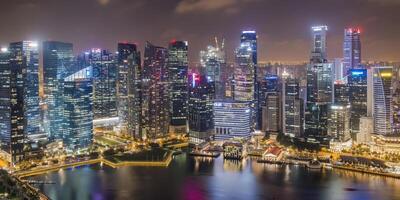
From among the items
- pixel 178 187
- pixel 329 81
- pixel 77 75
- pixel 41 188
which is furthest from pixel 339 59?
pixel 41 188

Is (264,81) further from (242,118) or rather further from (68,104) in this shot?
(68,104)

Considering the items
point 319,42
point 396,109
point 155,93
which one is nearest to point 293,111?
point 396,109

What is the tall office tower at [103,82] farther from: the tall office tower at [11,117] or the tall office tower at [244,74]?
the tall office tower at [11,117]

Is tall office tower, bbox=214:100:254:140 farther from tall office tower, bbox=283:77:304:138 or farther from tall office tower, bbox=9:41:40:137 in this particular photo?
tall office tower, bbox=9:41:40:137

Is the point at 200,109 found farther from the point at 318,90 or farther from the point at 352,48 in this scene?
the point at 352,48

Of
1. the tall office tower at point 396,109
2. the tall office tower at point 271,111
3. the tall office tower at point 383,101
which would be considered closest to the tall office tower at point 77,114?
the tall office tower at point 271,111

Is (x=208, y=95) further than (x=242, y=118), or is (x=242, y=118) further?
(x=208, y=95)
